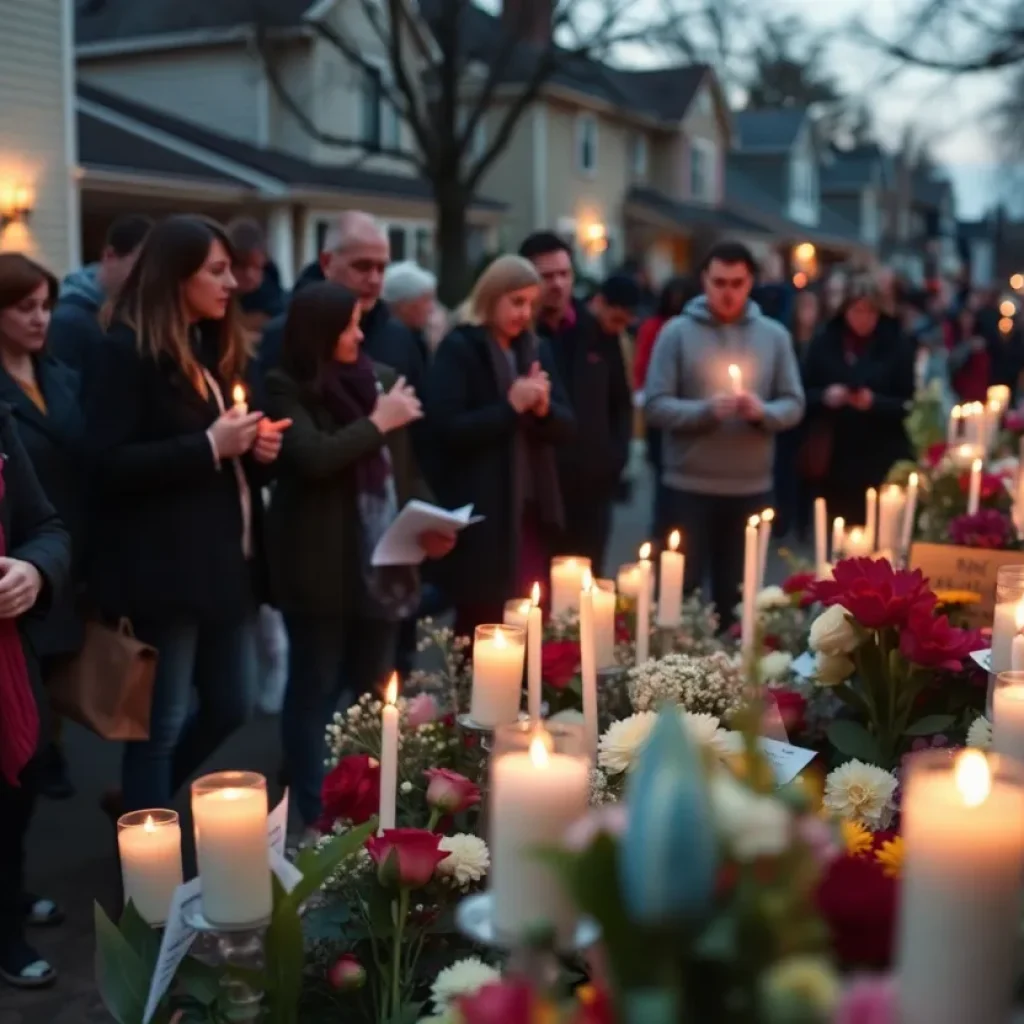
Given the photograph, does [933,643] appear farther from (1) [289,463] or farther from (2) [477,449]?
(2) [477,449]

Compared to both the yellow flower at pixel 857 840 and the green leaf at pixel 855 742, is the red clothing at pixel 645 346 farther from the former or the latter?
the yellow flower at pixel 857 840

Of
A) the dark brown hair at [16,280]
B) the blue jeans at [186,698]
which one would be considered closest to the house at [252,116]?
the dark brown hair at [16,280]

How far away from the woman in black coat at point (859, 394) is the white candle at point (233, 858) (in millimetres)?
6392

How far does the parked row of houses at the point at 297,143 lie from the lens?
13.8 metres

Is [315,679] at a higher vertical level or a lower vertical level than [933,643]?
lower

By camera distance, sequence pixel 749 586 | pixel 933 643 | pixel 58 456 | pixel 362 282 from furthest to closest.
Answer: pixel 362 282 → pixel 58 456 → pixel 749 586 → pixel 933 643

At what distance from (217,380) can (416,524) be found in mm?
709

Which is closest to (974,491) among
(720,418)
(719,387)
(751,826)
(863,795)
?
(720,418)

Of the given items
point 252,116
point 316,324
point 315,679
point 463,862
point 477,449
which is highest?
point 252,116

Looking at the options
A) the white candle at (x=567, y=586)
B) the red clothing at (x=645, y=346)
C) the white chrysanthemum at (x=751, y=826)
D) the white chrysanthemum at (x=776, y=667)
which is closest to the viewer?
the white chrysanthemum at (x=751, y=826)

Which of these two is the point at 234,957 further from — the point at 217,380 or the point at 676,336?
the point at 676,336

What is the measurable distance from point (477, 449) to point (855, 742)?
267cm

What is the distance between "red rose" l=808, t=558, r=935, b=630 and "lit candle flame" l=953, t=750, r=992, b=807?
5.03 feet

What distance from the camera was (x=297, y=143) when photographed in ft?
78.7
